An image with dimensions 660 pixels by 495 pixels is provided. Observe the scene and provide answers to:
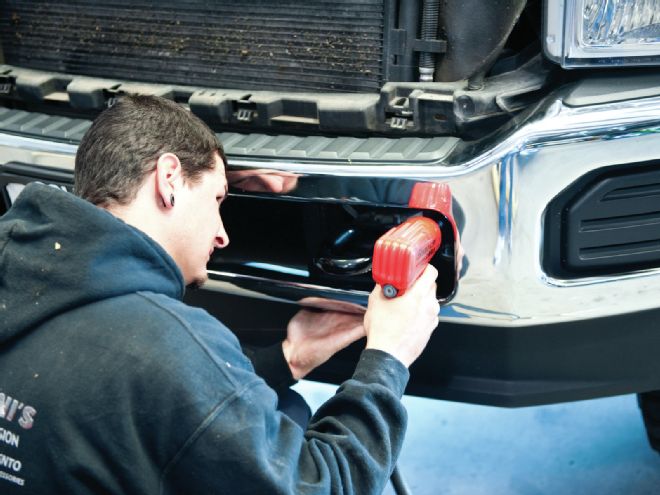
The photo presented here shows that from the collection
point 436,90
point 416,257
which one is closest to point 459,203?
point 416,257

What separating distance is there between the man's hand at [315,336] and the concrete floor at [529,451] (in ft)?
2.24

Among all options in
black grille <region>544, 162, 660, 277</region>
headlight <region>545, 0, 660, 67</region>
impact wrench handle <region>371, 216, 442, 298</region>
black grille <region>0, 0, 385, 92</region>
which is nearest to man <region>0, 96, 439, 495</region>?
impact wrench handle <region>371, 216, 442, 298</region>

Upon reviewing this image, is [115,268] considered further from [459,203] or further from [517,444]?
[517,444]

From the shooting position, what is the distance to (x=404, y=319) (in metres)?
1.52

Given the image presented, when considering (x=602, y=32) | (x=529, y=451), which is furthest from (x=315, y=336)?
(x=529, y=451)

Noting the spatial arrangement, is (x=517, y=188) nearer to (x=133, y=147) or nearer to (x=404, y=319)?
(x=404, y=319)

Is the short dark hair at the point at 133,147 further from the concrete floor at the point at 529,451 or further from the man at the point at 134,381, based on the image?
the concrete floor at the point at 529,451

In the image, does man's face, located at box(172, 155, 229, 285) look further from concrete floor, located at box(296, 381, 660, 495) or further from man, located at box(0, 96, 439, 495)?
concrete floor, located at box(296, 381, 660, 495)

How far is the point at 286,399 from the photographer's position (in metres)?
1.99

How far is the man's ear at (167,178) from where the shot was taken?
1.46m

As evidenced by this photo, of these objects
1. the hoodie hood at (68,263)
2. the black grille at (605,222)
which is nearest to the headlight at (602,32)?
the black grille at (605,222)

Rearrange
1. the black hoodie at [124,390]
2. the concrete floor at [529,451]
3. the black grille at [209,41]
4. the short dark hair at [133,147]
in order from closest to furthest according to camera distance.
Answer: the black hoodie at [124,390], the short dark hair at [133,147], the black grille at [209,41], the concrete floor at [529,451]

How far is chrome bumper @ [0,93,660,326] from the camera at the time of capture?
1.50 metres

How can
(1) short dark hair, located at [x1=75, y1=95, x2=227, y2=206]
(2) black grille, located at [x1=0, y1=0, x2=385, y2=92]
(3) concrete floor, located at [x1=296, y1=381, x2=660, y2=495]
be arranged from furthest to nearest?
(3) concrete floor, located at [x1=296, y1=381, x2=660, y2=495] < (2) black grille, located at [x1=0, y1=0, x2=385, y2=92] < (1) short dark hair, located at [x1=75, y1=95, x2=227, y2=206]
